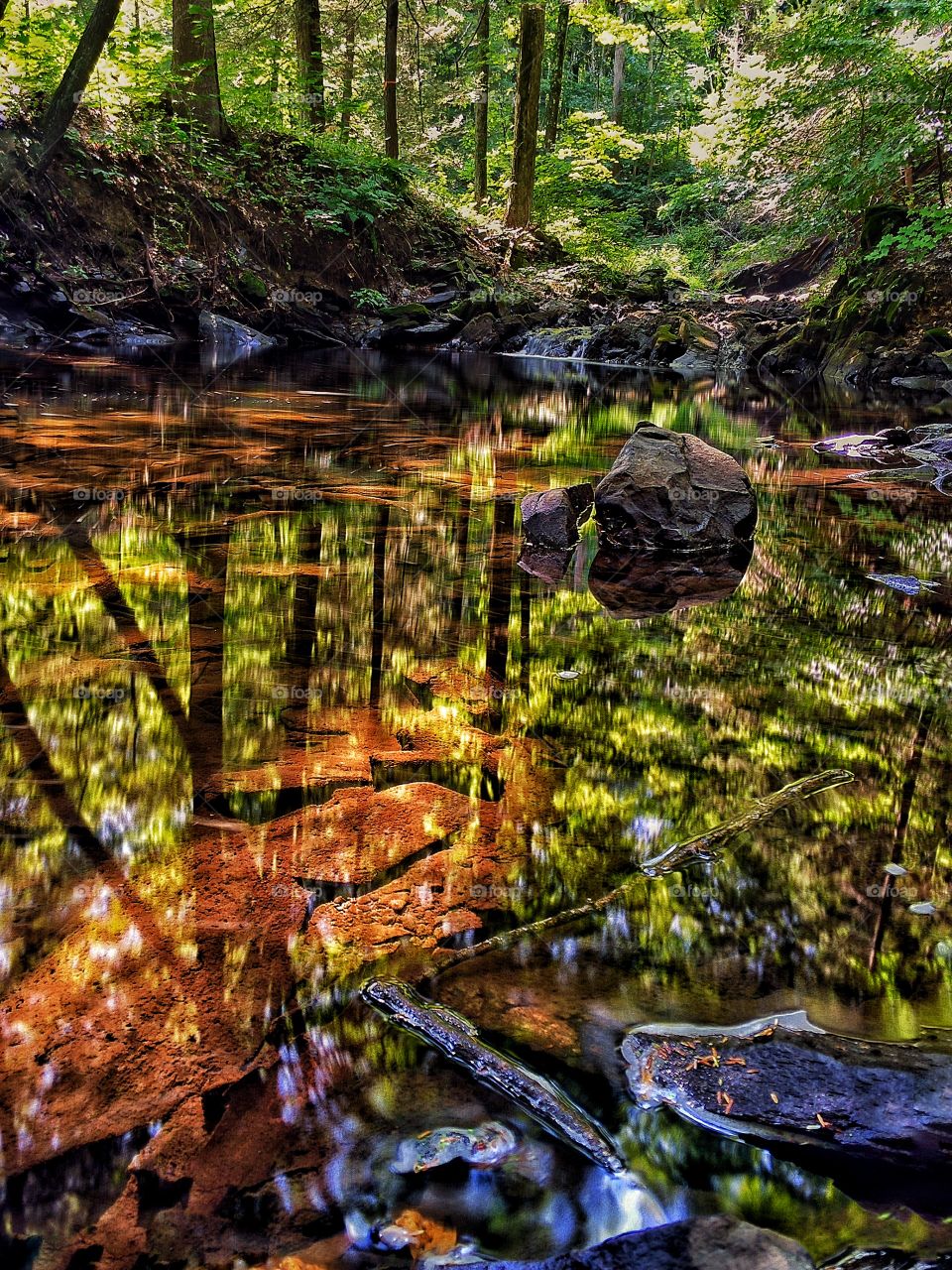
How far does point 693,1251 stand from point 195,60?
19.6 m

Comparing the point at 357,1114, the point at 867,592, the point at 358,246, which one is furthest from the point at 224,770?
the point at 358,246

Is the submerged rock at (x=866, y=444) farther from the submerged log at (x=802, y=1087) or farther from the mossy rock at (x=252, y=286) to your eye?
the mossy rock at (x=252, y=286)

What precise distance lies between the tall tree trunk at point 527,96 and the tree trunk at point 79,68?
1241cm

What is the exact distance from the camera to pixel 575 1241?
4.43 ft

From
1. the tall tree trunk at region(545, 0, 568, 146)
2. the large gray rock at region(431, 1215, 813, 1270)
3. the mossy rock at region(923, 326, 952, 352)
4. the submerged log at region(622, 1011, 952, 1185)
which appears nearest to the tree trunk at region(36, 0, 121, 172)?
the submerged log at region(622, 1011, 952, 1185)

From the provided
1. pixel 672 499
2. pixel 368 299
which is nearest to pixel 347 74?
pixel 368 299

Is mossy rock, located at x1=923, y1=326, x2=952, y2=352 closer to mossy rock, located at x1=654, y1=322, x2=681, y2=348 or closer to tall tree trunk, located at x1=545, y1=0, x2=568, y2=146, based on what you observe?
mossy rock, located at x1=654, y1=322, x2=681, y2=348

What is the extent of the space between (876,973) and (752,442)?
8.52 metres

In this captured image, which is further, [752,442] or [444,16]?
[444,16]

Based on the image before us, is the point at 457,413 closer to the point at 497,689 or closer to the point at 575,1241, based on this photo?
the point at 497,689

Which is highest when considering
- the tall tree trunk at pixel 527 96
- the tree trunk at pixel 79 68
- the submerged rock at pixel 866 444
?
the tall tree trunk at pixel 527 96

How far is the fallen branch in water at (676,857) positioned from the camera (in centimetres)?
201

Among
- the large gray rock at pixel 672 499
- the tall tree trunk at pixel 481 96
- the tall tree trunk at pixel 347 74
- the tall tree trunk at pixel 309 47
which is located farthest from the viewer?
the tall tree trunk at pixel 481 96

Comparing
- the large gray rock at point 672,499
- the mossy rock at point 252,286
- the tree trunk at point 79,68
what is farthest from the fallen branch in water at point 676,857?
the mossy rock at point 252,286
